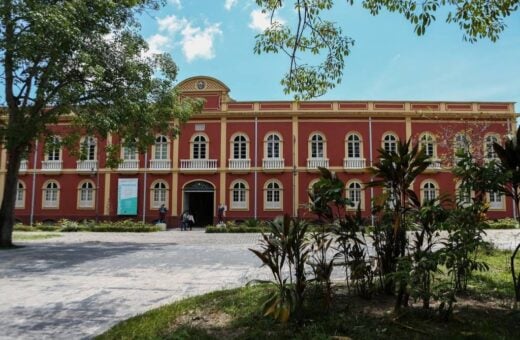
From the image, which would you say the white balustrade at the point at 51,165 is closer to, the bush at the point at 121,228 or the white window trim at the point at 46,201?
the white window trim at the point at 46,201

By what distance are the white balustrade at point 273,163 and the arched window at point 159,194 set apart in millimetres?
6646

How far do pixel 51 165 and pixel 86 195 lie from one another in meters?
3.22

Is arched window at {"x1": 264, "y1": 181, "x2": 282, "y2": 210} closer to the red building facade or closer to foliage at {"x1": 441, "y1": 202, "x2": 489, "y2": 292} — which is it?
the red building facade

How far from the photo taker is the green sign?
95.2 ft

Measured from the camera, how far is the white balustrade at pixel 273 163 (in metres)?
29.0

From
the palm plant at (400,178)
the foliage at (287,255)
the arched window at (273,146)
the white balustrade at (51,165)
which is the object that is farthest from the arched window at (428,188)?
the foliage at (287,255)

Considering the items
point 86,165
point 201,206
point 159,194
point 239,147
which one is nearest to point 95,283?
point 159,194

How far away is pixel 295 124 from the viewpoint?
29375 mm

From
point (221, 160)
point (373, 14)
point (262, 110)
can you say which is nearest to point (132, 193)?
point (221, 160)

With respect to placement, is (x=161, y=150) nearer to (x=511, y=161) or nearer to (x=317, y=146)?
(x=317, y=146)

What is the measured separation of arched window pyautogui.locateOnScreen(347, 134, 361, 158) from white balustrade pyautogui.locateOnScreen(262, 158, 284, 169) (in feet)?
14.7

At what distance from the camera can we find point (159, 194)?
96.3 ft

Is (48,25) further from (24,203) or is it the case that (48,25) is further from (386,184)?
(24,203)

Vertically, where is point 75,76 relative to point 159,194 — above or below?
above
